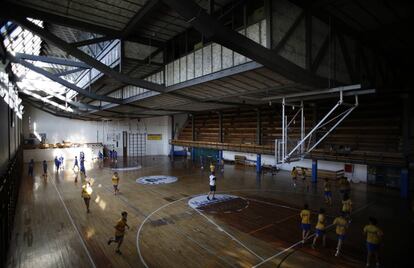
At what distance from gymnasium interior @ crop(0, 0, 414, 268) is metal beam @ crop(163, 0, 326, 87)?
4 centimetres

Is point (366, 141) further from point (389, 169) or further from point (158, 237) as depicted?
point (158, 237)

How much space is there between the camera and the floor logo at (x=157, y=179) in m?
18.2

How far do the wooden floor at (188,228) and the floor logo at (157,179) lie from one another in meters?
1.37

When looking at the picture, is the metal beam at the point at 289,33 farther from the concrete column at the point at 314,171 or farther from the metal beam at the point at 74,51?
the concrete column at the point at 314,171

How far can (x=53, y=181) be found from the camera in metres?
18.8

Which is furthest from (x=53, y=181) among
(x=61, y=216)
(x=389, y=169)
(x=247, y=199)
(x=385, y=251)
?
(x=389, y=169)

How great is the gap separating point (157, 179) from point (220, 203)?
8063 mm

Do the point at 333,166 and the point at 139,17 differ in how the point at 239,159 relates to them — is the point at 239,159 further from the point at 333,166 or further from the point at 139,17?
the point at 139,17

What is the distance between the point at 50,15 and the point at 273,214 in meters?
12.8

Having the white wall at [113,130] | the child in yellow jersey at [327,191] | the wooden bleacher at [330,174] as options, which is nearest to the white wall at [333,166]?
the wooden bleacher at [330,174]

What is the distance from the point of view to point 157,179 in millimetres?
19312

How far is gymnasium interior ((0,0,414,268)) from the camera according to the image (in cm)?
768

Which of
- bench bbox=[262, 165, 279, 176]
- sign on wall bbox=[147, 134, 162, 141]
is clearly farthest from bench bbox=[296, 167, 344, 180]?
sign on wall bbox=[147, 134, 162, 141]

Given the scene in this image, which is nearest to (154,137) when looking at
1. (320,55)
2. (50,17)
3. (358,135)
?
(358,135)
